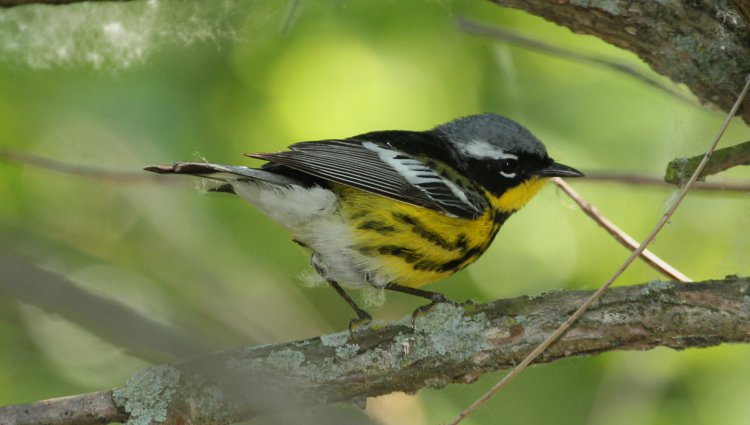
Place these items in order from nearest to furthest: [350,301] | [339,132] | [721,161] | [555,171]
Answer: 1. [721,161]
2. [350,301]
3. [555,171]
4. [339,132]

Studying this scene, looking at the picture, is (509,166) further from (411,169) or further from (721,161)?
(721,161)

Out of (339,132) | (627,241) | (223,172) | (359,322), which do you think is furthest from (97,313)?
(339,132)

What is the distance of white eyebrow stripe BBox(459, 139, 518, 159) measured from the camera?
330 cm

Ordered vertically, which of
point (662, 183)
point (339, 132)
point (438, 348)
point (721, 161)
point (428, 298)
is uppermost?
point (721, 161)

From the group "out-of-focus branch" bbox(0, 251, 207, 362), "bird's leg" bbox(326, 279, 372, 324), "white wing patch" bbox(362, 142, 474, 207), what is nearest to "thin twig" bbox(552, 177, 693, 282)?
"white wing patch" bbox(362, 142, 474, 207)

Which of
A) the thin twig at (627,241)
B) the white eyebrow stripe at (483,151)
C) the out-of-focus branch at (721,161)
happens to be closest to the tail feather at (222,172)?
the white eyebrow stripe at (483,151)

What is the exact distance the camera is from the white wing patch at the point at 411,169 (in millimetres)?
3109

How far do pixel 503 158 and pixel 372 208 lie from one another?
2.14ft

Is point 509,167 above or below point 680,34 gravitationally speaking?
below

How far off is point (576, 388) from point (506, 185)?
99 centimetres

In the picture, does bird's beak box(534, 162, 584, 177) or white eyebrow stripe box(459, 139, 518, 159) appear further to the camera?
white eyebrow stripe box(459, 139, 518, 159)

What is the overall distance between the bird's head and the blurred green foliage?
406mm

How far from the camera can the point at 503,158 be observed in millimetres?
3305

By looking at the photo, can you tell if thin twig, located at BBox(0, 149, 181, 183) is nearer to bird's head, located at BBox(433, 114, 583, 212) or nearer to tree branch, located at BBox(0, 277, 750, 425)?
tree branch, located at BBox(0, 277, 750, 425)
